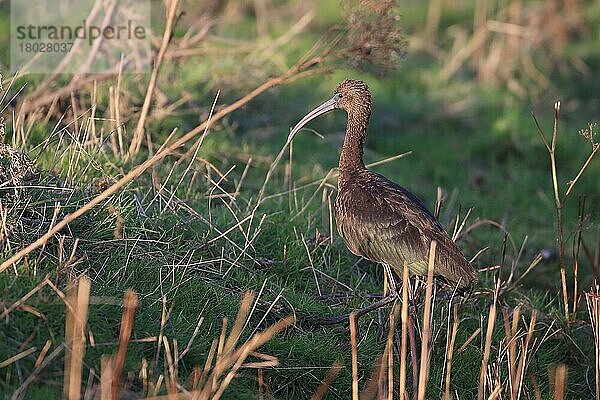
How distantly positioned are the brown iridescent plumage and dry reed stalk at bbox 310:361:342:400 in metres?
0.71

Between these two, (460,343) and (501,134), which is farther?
(501,134)

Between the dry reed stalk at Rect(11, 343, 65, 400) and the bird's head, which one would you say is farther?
the bird's head

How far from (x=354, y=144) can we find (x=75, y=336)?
7.49 feet

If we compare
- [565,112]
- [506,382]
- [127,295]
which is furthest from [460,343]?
[565,112]

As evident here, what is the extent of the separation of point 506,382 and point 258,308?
4.42ft

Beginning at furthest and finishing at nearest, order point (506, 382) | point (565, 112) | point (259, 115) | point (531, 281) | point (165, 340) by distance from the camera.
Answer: point (565, 112) → point (259, 115) → point (531, 281) → point (506, 382) → point (165, 340)

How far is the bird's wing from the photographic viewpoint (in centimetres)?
535

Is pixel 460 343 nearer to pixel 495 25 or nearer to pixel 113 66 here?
pixel 113 66

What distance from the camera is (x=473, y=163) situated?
370 inches

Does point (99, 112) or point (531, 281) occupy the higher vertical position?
point (99, 112)

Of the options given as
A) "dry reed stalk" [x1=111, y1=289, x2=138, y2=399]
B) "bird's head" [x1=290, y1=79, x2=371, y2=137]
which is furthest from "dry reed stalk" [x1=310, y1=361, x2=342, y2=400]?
"bird's head" [x1=290, y1=79, x2=371, y2=137]

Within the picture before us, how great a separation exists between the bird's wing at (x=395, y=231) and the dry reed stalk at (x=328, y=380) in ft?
2.33

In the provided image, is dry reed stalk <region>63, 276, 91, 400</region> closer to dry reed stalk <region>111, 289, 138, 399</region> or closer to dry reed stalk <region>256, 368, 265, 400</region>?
dry reed stalk <region>111, 289, 138, 399</region>

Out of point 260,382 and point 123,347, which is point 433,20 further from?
point 123,347
